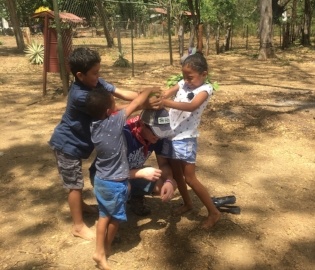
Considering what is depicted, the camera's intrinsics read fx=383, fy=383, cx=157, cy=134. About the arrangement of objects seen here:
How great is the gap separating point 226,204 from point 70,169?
137 centimetres

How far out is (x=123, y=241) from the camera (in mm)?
2854

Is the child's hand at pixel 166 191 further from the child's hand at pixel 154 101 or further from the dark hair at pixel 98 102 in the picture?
the dark hair at pixel 98 102

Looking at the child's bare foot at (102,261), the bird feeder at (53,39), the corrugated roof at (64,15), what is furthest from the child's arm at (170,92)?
the corrugated roof at (64,15)

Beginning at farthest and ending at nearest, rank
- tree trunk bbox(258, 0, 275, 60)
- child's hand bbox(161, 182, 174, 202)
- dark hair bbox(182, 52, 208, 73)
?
tree trunk bbox(258, 0, 275, 60) → dark hair bbox(182, 52, 208, 73) → child's hand bbox(161, 182, 174, 202)

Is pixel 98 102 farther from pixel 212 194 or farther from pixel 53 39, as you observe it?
pixel 53 39

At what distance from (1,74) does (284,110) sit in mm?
8990

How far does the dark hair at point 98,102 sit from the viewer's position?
2.30 meters

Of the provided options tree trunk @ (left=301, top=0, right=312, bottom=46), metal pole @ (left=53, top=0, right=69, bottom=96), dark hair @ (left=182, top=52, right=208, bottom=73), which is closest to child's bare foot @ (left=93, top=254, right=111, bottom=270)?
dark hair @ (left=182, top=52, right=208, bottom=73)

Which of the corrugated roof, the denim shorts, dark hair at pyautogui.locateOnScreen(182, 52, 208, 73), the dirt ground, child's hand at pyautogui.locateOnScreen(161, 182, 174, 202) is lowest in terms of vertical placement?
the dirt ground

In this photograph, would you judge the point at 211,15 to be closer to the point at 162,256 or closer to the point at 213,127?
the point at 213,127

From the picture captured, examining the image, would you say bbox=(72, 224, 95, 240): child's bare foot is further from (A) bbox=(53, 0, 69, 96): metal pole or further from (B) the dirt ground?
(A) bbox=(53, 0, 69, 96): metal pole

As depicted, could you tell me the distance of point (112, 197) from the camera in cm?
243

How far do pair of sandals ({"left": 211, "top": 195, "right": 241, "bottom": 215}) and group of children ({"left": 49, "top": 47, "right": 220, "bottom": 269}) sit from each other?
23 centimetres

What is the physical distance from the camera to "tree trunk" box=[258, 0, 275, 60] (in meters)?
15.3
